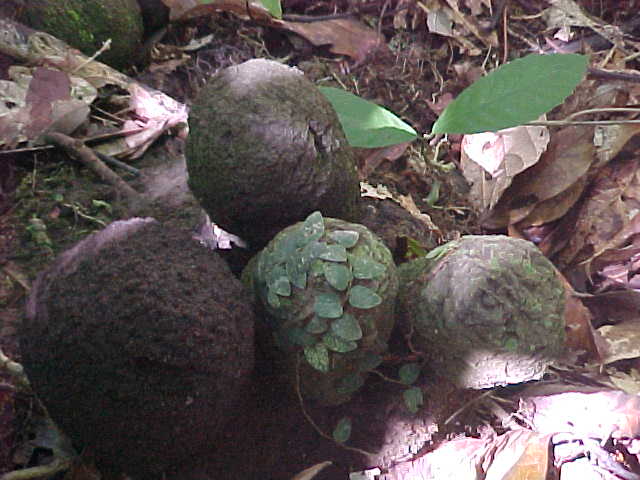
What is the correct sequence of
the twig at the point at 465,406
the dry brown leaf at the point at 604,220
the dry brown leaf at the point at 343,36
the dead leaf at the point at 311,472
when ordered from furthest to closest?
the dry brown leaf at the point at 343,36 → the dry brown leaf at the point at 604,220 → the twig at the point at 465,406 → the dead leaf at the point at 311,472

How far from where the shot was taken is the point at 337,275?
3.35 ft

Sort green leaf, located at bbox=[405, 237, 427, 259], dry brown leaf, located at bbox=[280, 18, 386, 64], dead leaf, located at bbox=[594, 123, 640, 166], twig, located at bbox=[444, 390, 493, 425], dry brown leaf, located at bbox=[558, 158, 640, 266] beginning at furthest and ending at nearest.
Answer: dry brown leaf, located at bbox=[280, 18, 386, 64] → dead leaf, located at bbox=[594, 123, 640, 166] → dry brown leaf, located at bbox=[558, 158, 640, 266] → green leaf, located at bbox=[405, 237, 427, 259] → twig, located at bbox=[444, 390, 493, 425]

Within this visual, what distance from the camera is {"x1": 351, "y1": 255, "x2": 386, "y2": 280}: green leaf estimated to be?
1.04 meters

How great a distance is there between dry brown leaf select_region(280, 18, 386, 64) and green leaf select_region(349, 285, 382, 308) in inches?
50.6

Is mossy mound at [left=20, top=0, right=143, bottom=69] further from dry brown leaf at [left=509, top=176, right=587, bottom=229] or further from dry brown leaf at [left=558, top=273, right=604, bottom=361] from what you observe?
dry brown leaf at [left=558, top=273, right=604, bottom=361]

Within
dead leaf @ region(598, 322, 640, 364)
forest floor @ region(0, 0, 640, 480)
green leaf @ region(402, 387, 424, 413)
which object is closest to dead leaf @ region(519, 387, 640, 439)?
forest floor @ region(0, 0, 640, 480)

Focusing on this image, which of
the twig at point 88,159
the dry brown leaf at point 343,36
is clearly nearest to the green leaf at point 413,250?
the twig at point 88,159

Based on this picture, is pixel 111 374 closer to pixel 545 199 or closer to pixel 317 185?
pixel 317 185

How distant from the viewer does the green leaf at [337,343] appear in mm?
1034

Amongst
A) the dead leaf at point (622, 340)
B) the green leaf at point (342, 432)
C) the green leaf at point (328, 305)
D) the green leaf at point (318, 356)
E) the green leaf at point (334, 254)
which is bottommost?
the dead leaf at point (622, 340)

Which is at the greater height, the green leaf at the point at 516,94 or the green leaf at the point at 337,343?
the green leaf at the point at 516,94

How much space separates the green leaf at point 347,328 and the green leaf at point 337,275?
5 centimetres

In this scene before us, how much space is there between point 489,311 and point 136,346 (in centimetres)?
55

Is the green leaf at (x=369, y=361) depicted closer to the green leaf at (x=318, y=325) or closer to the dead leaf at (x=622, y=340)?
the green leaf at (x=318, y=325)
